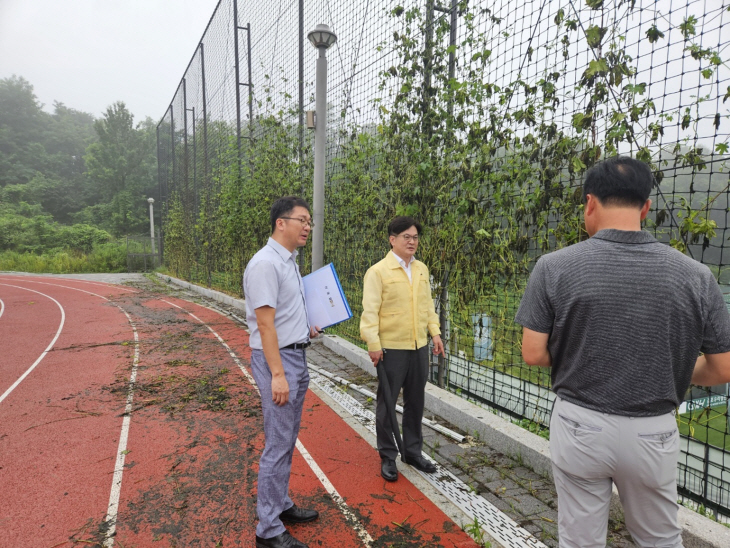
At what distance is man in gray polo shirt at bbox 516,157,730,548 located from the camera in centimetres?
156

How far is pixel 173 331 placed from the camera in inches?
403

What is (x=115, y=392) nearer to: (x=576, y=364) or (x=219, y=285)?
(x=576, y=364)

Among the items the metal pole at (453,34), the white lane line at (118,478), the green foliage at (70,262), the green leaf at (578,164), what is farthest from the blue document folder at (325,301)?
the green foliage at (70,262)

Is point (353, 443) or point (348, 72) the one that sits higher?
point (348, 72)

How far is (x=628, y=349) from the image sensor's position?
5.20 ft

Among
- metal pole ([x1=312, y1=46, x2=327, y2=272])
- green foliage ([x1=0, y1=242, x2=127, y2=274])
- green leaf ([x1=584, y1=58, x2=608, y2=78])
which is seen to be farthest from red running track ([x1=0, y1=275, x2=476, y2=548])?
green foliage ([x1=0, y1=242, x2=127, y2=274])

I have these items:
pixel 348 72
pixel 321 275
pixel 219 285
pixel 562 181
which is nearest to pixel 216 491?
pixel 321 275

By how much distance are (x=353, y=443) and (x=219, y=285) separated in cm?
1443

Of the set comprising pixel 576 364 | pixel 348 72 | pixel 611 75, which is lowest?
pixel 576 364

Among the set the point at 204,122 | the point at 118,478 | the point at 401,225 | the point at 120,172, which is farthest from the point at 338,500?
the point at 120,172

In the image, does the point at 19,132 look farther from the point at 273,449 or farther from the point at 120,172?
the point at 273,449

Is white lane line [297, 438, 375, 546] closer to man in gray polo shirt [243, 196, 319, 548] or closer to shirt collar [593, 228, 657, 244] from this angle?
man in gray polo shirt [243, 196, 319, 548]

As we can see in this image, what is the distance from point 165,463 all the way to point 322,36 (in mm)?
6185

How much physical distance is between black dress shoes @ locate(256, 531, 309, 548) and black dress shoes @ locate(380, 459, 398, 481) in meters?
1.03
